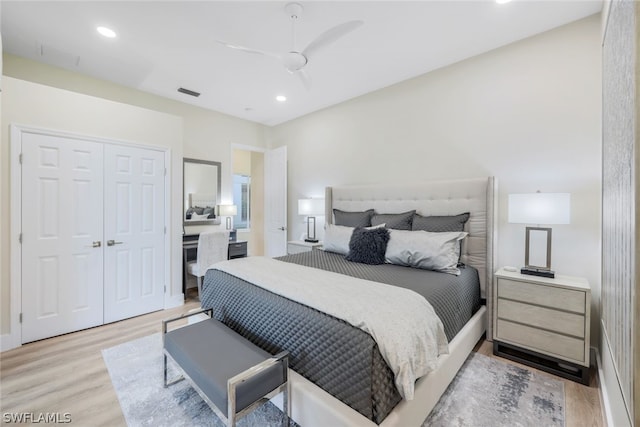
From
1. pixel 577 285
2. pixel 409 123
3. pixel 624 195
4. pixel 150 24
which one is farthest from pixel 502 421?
pixel 150 24

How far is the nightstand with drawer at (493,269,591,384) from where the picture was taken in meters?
2.01

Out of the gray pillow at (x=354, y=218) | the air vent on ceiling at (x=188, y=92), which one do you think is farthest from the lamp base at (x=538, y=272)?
the air vent on ceiling at (x=188, y=92)

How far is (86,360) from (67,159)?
198cm

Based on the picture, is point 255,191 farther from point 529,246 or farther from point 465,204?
point 529,246

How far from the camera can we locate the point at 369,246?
273 centimetres

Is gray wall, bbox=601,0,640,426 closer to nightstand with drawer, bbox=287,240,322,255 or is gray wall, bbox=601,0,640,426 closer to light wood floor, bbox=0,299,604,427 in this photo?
light wood floor, bbox=0,299,604,427

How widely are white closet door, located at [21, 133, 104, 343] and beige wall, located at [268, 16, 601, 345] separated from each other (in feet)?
11.0

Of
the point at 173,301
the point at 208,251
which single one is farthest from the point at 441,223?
the point at 173,301

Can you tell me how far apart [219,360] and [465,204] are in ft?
8.58

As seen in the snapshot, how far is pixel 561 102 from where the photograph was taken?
95.0 inches

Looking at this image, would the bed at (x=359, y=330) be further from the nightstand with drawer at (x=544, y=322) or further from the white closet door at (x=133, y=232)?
the white closet door at (x=133, y=232)

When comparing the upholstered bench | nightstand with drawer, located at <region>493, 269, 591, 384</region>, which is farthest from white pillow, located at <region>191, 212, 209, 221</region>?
nightstand with drawer, located at <region>493, 269, 591, 384</region>
